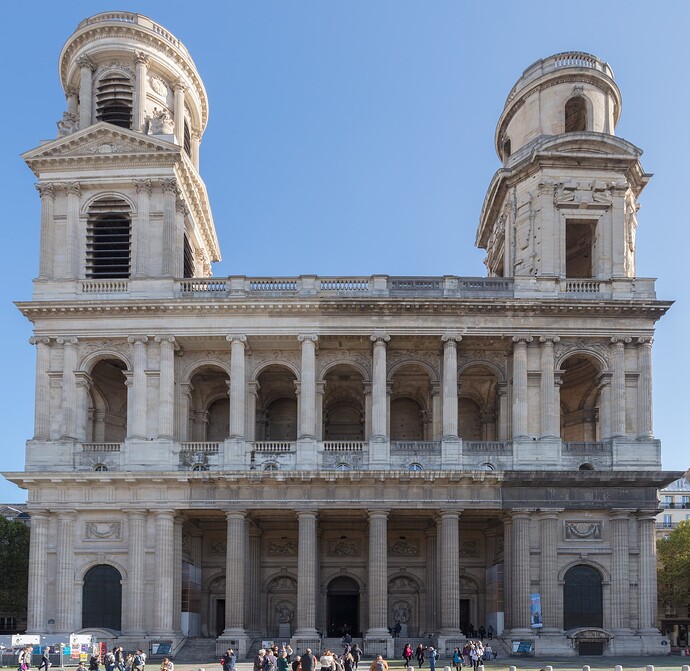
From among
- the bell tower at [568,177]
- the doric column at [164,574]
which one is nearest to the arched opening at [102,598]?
the doric column at [164,574]

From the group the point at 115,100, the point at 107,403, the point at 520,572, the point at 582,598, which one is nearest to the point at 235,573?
the point at 107,403

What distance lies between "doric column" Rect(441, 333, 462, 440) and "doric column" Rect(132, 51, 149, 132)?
67.2 feet

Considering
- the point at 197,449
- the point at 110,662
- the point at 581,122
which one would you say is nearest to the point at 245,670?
the point at 110,662

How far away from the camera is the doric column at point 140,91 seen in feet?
181

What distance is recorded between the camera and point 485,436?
56156 millimetres

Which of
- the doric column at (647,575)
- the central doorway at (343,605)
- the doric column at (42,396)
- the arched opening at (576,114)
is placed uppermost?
the arched opening at (576,114)

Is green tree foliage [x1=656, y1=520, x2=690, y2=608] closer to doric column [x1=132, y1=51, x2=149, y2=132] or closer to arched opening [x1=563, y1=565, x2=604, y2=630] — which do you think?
arched opening [x1=563, y1=565, x2=604, y2=630]

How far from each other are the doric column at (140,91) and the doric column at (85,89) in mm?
2560

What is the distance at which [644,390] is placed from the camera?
50.3 m

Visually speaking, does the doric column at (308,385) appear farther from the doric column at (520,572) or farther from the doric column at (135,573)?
the doric column at (520,572)

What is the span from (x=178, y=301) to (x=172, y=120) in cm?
1295

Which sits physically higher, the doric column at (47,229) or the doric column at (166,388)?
the doric column at (47,229)

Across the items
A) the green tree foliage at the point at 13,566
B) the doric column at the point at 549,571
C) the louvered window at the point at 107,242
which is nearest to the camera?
the doric column at the point at 549,571

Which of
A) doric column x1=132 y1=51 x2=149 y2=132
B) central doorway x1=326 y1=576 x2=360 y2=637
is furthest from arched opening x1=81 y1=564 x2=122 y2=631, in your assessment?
doric column x1=132 y1=51 x2=149 y2=132
